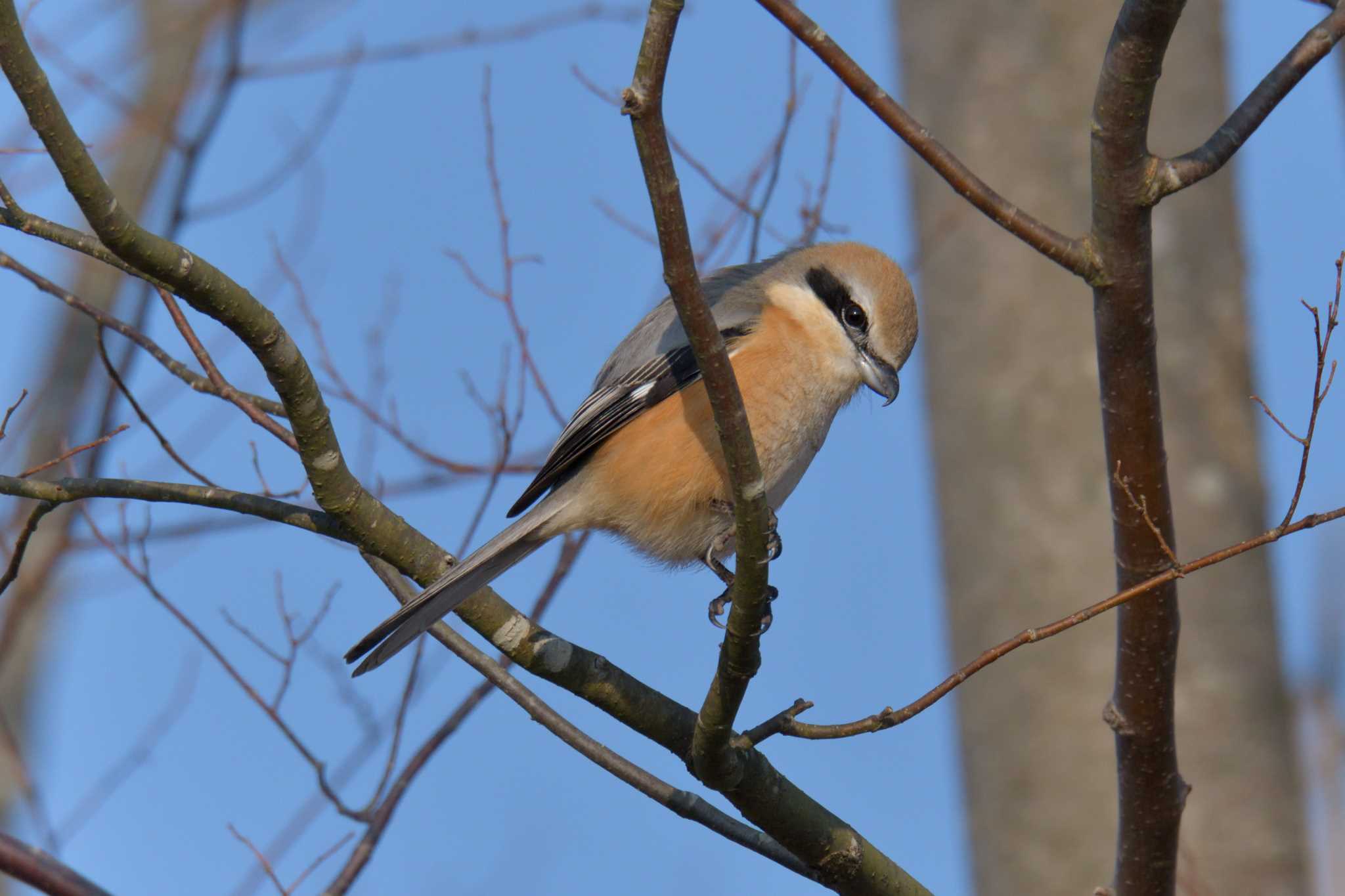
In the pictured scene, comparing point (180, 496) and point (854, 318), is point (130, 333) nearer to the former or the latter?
point (180, 496)

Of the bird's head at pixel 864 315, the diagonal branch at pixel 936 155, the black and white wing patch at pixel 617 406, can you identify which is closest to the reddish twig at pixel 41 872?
the black and white wing patch at pixel 617 406

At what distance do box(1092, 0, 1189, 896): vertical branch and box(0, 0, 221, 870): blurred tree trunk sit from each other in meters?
2.95

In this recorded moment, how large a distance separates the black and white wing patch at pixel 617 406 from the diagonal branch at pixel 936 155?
1.02 m

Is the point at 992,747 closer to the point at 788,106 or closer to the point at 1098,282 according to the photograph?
the point at 788,106

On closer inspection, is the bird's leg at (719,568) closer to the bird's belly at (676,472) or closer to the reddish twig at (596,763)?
the bird's belly at (676,472)

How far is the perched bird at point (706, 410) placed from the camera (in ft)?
10.8

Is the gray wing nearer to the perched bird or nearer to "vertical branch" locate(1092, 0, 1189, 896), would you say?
the perched bird

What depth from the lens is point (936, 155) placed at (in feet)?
8.13

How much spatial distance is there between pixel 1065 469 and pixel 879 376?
3.08m

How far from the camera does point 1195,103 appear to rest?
6.48 meters

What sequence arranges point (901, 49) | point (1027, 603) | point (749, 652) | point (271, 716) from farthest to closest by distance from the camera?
point (901, 49) < point (1027, 603) < point (271, 716) < point (749, 652)

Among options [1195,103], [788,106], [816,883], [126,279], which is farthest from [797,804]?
[1195,103]

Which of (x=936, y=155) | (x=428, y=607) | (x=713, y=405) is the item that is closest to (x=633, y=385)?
(x=428, y=607)

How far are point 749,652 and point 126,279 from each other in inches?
161
